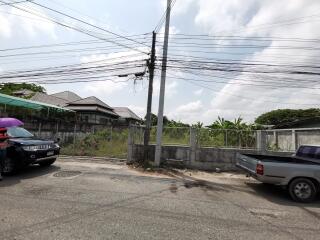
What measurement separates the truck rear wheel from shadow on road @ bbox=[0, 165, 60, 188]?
774cm

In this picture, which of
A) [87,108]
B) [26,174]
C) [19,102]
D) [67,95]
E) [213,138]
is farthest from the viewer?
[67,95]

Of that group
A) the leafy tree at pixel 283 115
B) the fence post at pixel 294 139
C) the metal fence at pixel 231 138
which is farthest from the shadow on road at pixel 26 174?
the leafy tree at pixel 283 115

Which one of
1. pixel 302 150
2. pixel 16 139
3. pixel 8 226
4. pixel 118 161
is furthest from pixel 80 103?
pixel 8 226

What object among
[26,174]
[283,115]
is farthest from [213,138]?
[283,115]

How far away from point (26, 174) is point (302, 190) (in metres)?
8.50

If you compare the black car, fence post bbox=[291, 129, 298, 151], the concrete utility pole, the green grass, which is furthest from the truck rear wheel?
the green grass

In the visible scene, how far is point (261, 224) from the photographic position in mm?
6211

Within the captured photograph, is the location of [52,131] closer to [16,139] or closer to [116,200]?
[16,139]

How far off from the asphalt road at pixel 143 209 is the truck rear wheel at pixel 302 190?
0.29 meters

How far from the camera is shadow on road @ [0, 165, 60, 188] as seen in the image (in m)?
9.27

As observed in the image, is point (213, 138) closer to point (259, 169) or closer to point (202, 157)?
point (202, 157)

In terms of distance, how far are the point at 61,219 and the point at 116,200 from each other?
180 cm

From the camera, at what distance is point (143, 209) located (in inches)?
269

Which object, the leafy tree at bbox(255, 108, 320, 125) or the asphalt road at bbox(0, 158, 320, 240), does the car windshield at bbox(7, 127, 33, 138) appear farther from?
the leafy tree at bbox(255, 108, 320, 125)
